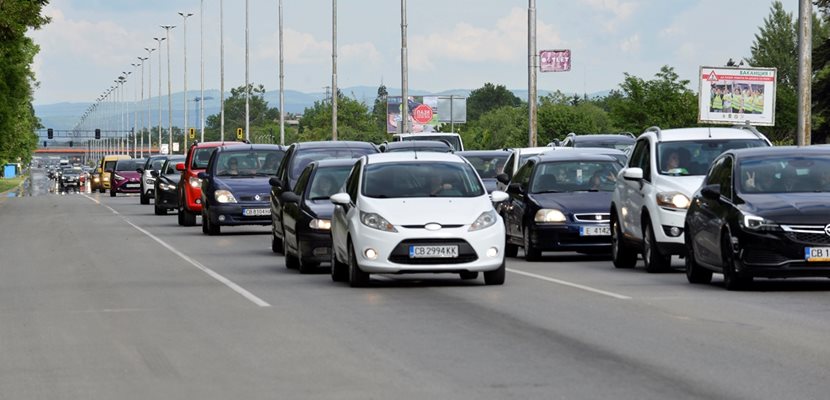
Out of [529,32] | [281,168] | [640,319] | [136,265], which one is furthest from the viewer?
[529,32]

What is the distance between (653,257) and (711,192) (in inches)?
118

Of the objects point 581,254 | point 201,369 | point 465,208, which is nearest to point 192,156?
point 581,254

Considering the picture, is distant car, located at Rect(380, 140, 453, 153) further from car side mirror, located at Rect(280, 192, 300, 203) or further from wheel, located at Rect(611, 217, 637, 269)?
wheel, located at Rect(611, 217, 637, 269)

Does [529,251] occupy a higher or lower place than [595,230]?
lower

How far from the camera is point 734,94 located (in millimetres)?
57000

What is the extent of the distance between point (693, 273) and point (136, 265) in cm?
856

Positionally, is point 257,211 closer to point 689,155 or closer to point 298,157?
point 298,157

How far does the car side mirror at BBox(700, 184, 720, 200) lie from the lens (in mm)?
19594

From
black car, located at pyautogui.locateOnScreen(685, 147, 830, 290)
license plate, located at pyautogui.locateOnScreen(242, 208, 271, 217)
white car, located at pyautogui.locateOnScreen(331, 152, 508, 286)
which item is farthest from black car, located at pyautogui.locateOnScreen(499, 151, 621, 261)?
license plate, located at pyautogui.locateOnScreen(242, 208, 271, 217)

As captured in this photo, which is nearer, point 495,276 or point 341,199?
point 495,276

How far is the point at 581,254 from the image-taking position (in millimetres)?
28297

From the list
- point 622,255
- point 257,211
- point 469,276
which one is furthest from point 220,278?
point 257,211

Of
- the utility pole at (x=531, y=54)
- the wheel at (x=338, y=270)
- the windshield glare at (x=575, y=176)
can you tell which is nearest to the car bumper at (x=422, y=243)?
the wheel at (x=338, y=270)

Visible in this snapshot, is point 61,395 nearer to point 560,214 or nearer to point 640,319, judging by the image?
point 640,319
